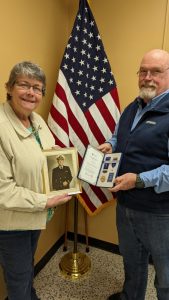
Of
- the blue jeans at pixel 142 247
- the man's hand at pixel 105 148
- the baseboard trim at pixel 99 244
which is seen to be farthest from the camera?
the baseboard trim at pixel 99 244

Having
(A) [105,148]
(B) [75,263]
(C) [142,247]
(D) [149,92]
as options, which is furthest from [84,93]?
(B) [75,263]

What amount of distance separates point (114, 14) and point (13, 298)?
2176mm

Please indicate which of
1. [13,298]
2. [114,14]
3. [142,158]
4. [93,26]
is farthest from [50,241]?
[114,14]

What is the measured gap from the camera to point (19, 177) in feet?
4.29

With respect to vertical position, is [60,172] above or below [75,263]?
above

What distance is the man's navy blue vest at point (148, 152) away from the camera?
4.60 feet

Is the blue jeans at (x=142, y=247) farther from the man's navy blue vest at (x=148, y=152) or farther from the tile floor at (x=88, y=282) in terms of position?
the tile floor at (x=88, y=282)

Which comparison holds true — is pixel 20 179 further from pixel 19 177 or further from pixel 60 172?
pixel 60 172

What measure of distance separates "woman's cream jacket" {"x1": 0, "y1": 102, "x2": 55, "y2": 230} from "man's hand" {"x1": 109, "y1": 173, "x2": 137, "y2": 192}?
1.40 feet

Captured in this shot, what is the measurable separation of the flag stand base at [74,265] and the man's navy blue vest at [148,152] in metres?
1.04

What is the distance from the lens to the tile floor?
6.59 feet

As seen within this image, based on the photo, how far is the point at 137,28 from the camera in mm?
2059

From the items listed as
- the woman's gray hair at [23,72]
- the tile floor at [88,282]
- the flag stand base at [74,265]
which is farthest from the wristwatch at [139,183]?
the flag stand base at [74,265]

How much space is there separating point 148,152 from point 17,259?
923 mm
